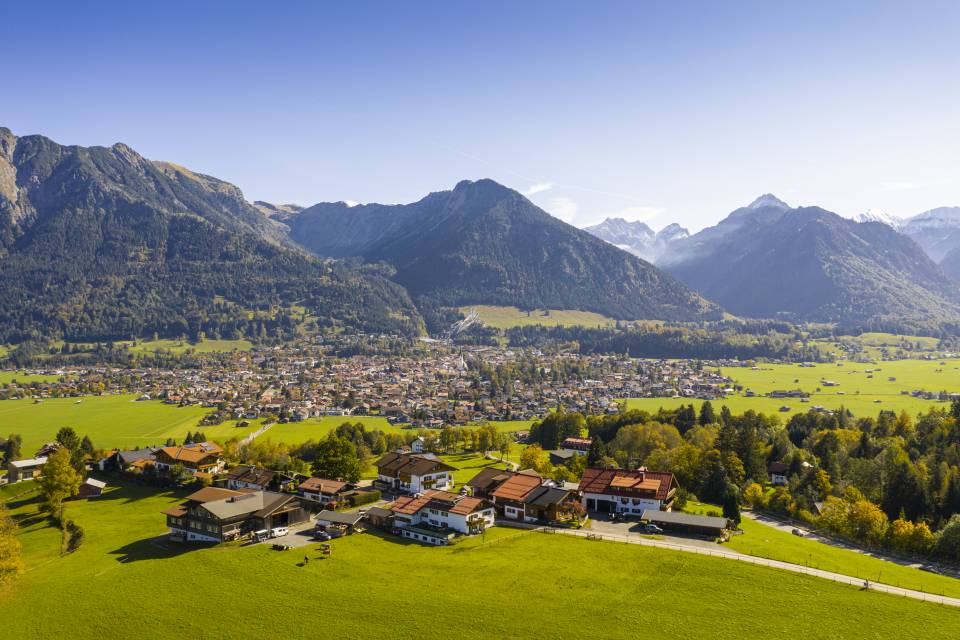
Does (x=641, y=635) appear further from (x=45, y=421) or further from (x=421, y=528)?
(x=45, y=421)

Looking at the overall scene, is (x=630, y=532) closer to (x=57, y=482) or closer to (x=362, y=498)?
(x=362, y=498)

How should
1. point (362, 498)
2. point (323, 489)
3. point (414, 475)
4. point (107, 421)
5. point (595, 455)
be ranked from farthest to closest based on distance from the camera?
point (107, 421), point (595, 455), point (414, 475), point (362, 498), point (323, 489)

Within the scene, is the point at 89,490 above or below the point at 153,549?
below

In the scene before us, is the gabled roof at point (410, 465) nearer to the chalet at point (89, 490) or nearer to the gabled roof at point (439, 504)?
the gabled roof at point (439, 504)

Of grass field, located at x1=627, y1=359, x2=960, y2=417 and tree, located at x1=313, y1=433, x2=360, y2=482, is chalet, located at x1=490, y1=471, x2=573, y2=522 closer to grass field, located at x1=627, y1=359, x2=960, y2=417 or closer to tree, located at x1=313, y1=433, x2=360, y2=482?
tree, located at x1=313, y1=433, x2=360, y2=482

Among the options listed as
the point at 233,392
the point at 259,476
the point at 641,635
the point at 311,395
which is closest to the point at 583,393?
the point at 311,395

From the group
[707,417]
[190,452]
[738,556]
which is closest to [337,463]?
[190,452]
